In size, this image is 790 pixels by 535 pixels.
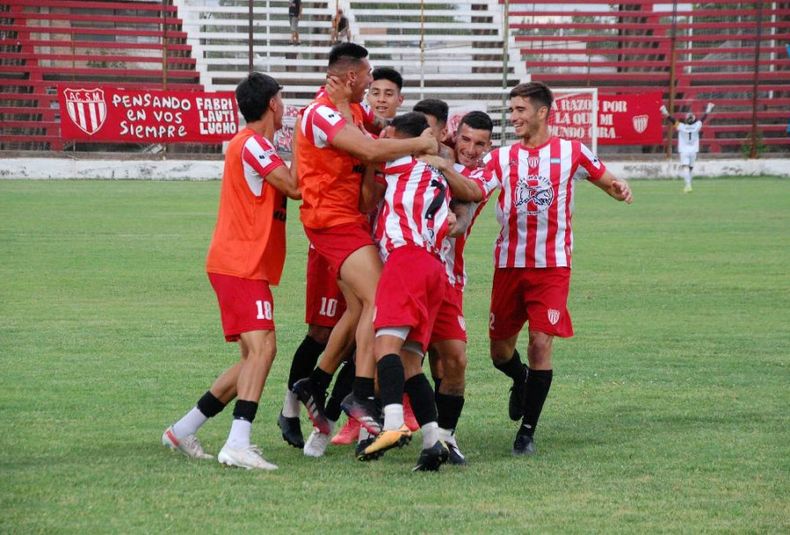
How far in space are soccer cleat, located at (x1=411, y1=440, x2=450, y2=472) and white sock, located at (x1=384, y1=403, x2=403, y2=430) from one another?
17cm

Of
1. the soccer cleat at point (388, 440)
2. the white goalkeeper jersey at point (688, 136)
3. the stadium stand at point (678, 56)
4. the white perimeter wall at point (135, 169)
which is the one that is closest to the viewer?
Result: the soccer cleat at point (388, 440)

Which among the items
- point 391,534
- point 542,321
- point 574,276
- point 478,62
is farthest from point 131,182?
point 391,534

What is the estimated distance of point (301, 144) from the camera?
6.19m

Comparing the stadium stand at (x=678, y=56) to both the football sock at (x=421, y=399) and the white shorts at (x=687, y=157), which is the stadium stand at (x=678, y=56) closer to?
the white shorts at (x=687, y=157)

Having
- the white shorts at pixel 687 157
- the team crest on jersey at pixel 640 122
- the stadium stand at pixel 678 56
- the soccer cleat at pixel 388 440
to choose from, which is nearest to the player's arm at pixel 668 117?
the team crest on jersey at pixel 640 122

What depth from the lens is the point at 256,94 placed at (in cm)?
614

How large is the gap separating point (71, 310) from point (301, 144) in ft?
18.5

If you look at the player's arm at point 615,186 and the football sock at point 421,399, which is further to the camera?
the player's arm at point 615,186

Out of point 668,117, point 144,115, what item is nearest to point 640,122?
point 668,117

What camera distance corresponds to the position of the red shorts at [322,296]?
6.72 m

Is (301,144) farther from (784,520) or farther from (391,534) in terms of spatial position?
(784,520)

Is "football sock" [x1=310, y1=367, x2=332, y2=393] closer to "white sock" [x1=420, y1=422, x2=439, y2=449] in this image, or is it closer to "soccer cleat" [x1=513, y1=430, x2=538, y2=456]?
"white sock" [x1=420, y1=422, x2=439, y2=449]

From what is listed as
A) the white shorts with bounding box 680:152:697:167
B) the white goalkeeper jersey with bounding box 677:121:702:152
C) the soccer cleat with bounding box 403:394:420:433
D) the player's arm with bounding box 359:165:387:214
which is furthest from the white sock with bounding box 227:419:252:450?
the white goalkeeper jersey with bounding box 677:121:702:152

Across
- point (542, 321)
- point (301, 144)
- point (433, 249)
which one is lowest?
point (542, 321)
